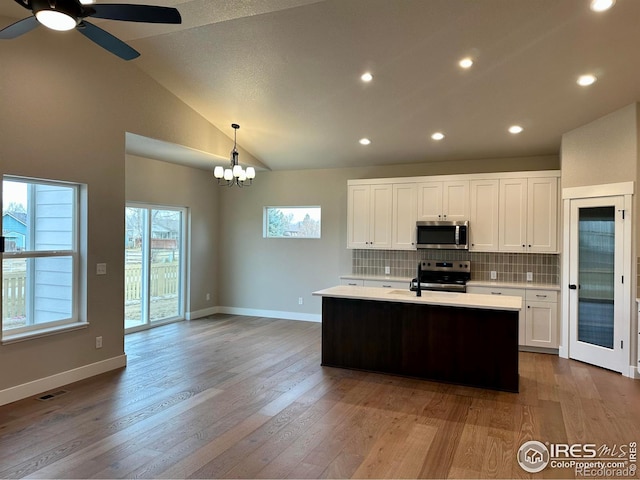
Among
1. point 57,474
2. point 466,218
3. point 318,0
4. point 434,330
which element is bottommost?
point 57,474

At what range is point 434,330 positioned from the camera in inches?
181

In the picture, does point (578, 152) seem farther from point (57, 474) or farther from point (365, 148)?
point (57, 474)

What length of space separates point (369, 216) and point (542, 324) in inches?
113

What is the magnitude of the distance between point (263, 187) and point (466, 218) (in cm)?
370

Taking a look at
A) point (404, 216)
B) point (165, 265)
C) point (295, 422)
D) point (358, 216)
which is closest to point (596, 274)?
point (404, 216)

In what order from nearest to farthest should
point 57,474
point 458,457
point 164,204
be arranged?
point 57,474 → point 458,457 → point 164,204

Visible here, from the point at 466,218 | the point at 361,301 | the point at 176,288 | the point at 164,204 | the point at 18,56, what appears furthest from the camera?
the point at 176,288

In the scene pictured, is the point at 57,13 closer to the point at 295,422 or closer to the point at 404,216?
the point at 295,422

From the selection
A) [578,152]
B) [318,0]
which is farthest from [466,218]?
[318,0]

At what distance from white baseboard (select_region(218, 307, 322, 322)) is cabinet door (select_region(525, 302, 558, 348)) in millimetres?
3377

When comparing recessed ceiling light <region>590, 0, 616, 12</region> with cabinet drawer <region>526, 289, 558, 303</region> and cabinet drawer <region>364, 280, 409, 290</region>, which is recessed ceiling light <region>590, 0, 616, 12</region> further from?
cabinet drawer <region>364, 280, 409, 290</region>

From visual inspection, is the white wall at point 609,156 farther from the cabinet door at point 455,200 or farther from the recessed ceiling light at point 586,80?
the cabinet door at point 455,200

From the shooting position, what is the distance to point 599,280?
17.1ft

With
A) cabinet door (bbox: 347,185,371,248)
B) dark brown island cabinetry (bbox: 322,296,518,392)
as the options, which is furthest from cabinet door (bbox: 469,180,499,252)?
dark brown island cabinetry (bbox: 322,296,518,392)
